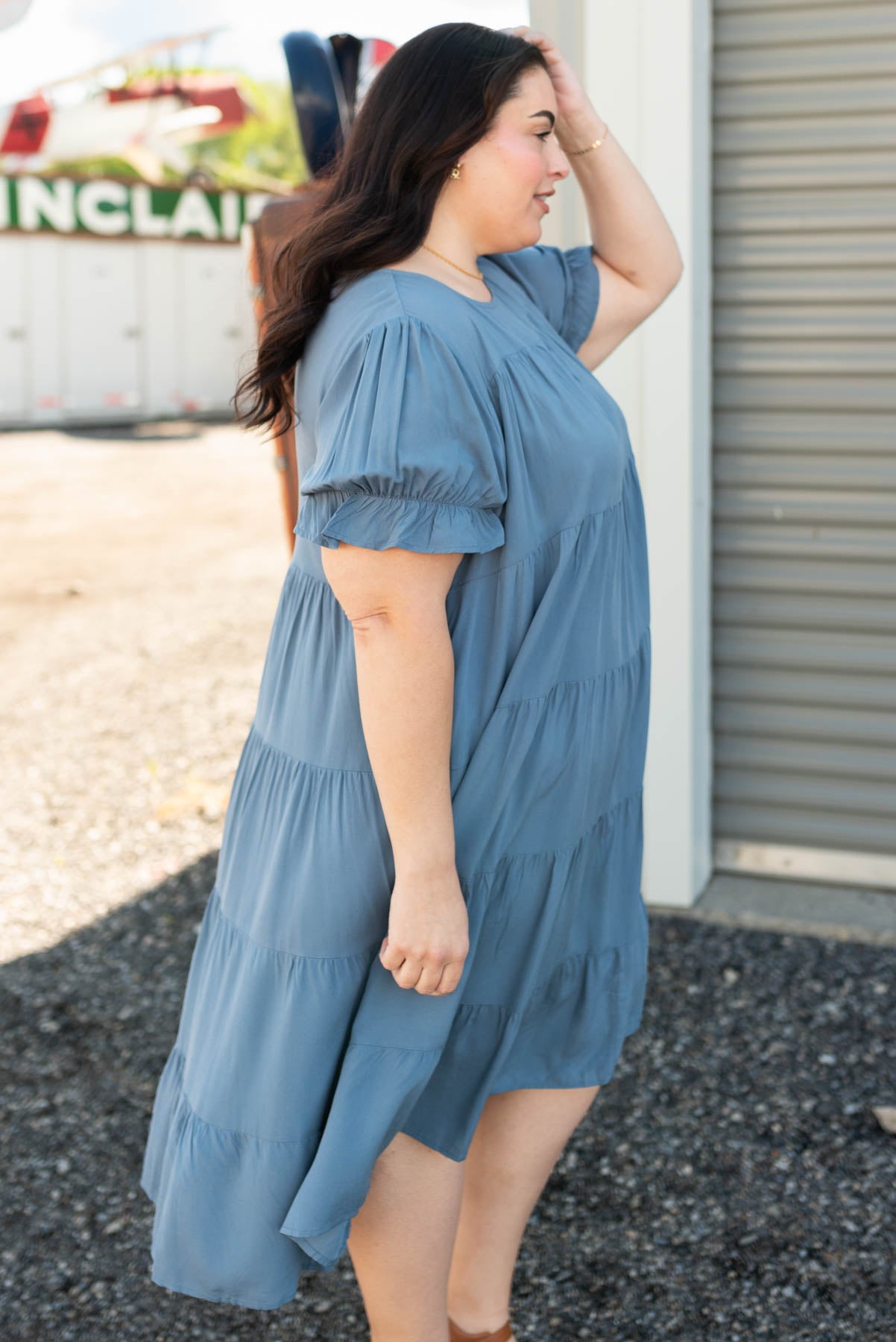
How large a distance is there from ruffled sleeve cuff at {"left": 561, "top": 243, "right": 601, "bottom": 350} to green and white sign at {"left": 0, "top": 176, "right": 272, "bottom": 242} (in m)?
15.1

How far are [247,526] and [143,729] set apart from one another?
5256 mm

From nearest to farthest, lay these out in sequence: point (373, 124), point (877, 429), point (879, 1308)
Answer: point (373, 124) → point (879, 1308) → point (877, 429)

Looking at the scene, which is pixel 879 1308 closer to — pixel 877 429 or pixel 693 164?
pixel 877 429

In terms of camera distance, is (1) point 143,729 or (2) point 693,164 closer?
(2) point 693,164

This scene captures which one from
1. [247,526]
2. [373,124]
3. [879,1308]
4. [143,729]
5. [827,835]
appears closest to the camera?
[373,124]

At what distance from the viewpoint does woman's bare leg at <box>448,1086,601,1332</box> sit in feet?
6.00

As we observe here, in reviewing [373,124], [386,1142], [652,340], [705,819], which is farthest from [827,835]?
[373,124]

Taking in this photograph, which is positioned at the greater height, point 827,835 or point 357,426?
point 357,426

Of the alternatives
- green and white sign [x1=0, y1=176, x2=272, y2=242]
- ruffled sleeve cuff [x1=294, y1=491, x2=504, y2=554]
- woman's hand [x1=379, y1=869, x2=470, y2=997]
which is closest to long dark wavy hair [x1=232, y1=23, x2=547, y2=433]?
ruffled sleeve cuff [x1=294, y1=491, x2=504, y2=554]

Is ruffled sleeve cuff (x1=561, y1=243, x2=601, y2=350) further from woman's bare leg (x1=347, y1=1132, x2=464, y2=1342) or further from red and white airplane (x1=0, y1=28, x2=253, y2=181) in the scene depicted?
red and white airplane (x1=0, y1=28, x2=253, y2=181)

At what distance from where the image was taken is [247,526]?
10.6m

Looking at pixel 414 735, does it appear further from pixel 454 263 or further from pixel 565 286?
pixel 565 286

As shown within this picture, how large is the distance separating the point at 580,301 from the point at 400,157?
0.49m

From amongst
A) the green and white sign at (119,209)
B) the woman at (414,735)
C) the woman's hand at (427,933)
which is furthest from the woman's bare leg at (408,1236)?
the green and white sign at (119,209)
